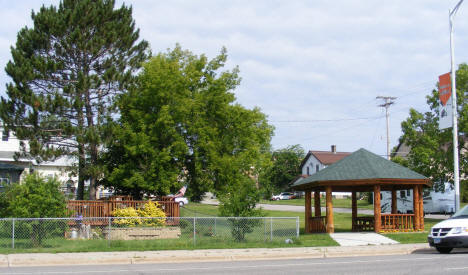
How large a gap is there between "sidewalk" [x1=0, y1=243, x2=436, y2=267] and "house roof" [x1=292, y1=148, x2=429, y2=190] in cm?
453

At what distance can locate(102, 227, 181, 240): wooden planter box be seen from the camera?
925 inches

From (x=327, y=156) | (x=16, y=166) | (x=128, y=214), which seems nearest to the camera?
(x=128, y=214)

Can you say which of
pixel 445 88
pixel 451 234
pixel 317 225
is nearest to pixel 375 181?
pixel 317 225

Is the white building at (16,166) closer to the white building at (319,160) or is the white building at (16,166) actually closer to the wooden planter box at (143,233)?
the wooden planter box at (143,233)

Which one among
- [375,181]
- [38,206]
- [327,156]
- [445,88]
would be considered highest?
[445,88]

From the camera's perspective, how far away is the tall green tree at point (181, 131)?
27.7m

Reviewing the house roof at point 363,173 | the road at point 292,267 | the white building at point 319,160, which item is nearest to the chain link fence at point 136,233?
the road at point 292,267

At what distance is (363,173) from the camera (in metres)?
23.4

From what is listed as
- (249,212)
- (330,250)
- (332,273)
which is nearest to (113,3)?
(249,212)

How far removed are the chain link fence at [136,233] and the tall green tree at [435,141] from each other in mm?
18125

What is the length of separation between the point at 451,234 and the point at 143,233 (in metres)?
13.8

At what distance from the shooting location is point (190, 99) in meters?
29.1

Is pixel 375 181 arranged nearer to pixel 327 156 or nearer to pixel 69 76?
pixel 69 76

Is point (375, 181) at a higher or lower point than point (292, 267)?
higher
